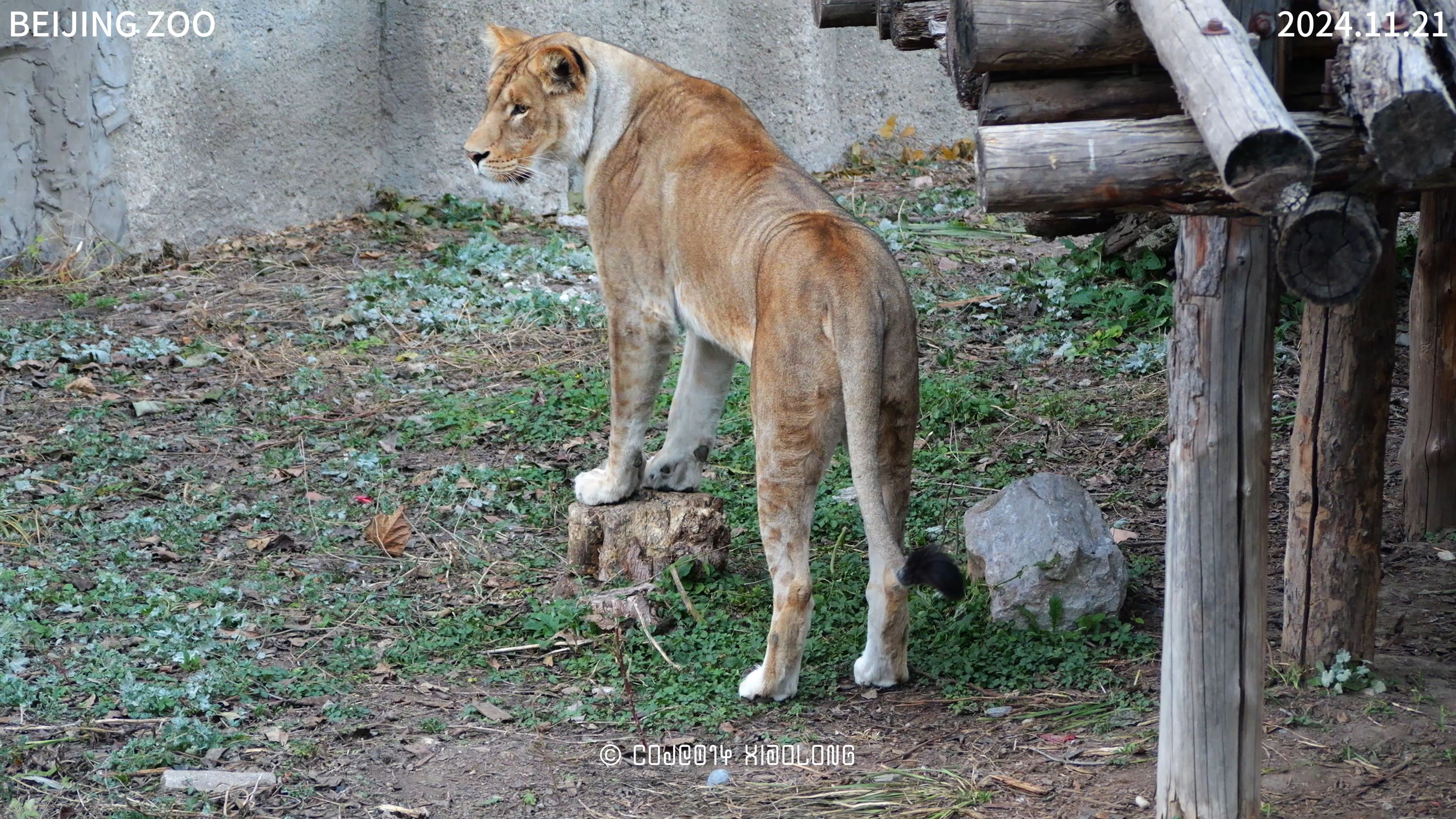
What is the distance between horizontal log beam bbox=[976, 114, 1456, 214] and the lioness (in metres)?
1.22

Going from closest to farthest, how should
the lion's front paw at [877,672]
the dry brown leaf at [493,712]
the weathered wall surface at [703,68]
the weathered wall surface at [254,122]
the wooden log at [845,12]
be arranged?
the dry brown leaf at [493,712], the lion's front paw at [877,672], the wooden log at [845,12], the weathered wall surface at [254,122], the weathered wall surface at [703,68]

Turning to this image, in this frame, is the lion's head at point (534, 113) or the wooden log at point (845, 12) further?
the wooden log at point (845, 12)

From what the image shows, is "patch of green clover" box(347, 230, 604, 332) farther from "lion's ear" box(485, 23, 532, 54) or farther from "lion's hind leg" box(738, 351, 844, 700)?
"lion's hind leg" box(738, 351, 844, 700)

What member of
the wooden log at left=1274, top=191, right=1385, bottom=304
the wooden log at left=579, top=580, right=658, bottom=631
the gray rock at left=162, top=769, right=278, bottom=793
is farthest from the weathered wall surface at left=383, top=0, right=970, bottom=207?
the wooden log at left=1274, top=191, right=1385, bottom=304

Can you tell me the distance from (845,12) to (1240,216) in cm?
347

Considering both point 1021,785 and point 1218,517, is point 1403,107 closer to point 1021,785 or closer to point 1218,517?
point 1218,517

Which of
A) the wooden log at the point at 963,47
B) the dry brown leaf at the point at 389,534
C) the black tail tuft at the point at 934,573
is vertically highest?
the wooden log at the point at 963,47

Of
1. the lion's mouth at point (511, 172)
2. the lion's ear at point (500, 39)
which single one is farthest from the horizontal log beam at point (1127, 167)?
the lion's ear at point (500, 39)

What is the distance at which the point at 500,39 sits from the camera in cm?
576

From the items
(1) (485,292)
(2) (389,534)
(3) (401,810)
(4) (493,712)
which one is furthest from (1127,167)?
(1) (485,292)

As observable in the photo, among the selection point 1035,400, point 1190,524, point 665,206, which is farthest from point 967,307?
point 1190,524

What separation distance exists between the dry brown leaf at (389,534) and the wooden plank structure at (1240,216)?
2760mm

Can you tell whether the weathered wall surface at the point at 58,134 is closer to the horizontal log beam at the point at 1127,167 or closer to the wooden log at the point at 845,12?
the wooden log at the point at 845,12

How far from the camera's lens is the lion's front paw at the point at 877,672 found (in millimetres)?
4562
